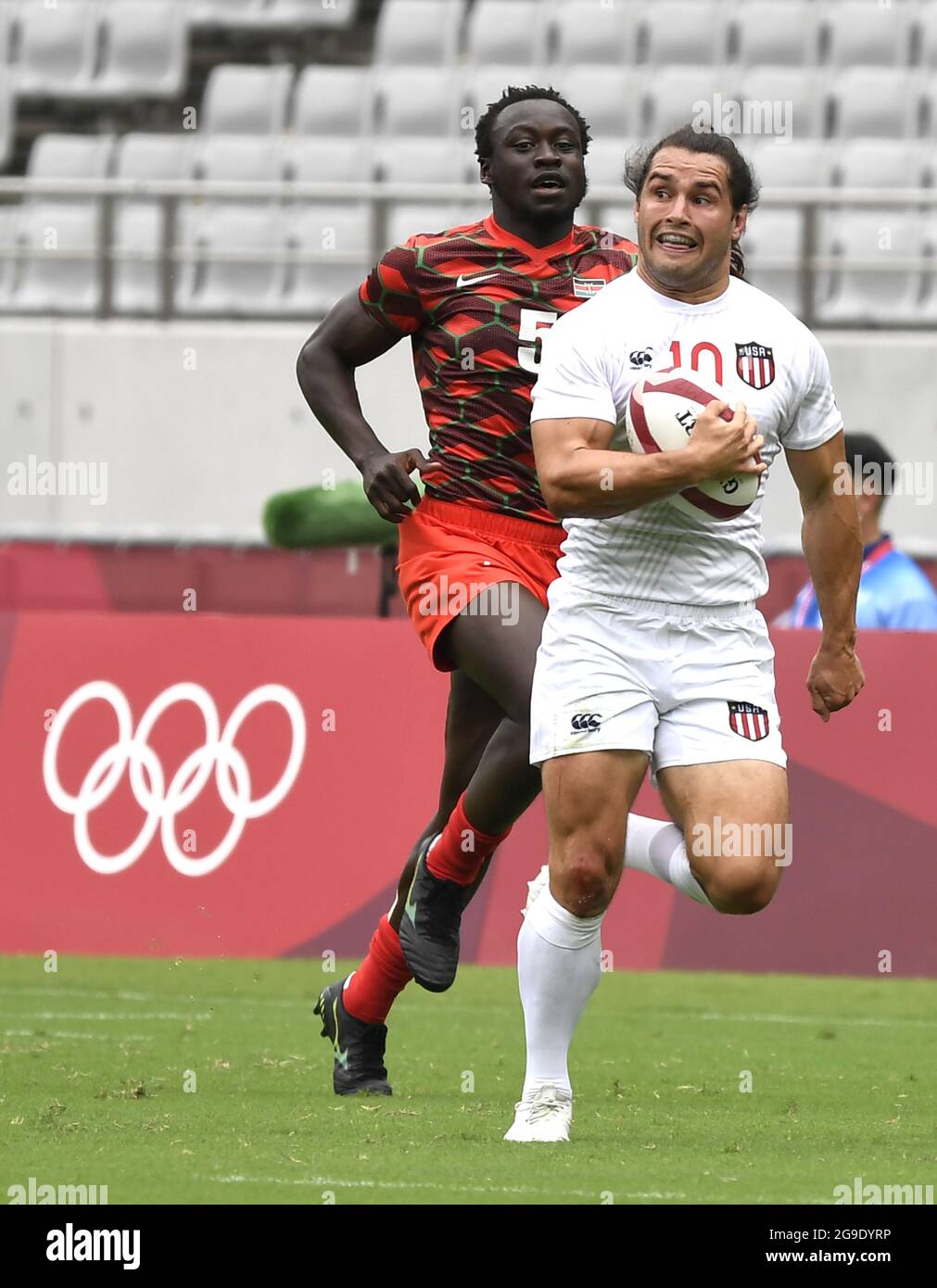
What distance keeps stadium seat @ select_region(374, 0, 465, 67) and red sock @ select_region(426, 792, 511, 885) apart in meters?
12.1

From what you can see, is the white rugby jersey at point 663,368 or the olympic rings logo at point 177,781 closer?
the white rugby jersey at point 663,368

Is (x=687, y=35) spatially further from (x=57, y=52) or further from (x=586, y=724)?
(x=586, y=724)

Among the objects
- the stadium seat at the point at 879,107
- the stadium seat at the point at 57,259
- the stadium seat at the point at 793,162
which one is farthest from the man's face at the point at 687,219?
the stadium seat at the point at 879,107

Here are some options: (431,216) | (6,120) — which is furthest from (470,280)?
(6,120)

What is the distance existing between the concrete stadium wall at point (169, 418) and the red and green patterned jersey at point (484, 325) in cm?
785

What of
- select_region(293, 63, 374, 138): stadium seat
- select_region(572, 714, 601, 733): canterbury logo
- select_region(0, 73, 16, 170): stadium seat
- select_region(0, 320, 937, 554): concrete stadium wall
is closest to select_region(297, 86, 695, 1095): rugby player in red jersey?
select_region(572, 714, 601, 733): canterbury logo

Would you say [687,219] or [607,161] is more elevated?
[607,161]

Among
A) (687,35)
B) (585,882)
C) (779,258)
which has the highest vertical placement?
(687,35)

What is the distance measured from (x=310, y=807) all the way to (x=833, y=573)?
13.9 ft

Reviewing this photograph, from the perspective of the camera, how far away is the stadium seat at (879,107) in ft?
52.9

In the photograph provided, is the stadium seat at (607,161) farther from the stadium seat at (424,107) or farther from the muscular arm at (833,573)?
the muscular arm at (833,573)

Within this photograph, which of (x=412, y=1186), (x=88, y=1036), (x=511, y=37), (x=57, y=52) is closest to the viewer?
(x=412, y=1186)

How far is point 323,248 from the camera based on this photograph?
1514 centimetres

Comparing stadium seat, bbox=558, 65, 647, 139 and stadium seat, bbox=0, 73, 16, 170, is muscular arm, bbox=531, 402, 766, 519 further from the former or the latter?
stadium seat, bbox=0, 73, 16, 170
